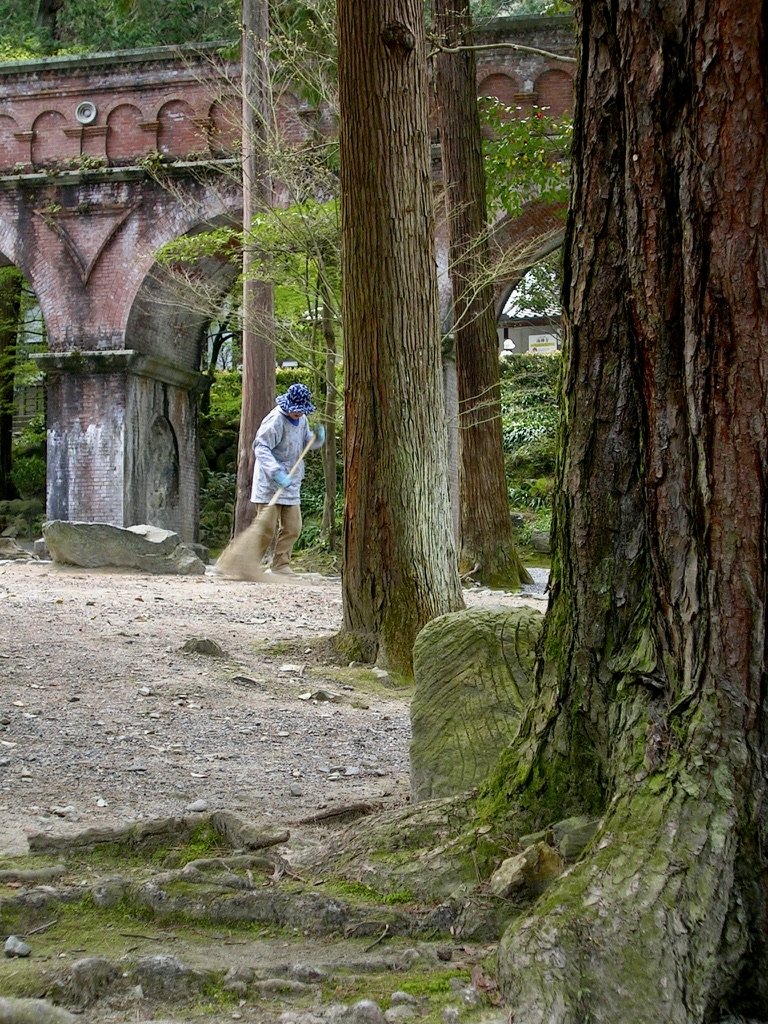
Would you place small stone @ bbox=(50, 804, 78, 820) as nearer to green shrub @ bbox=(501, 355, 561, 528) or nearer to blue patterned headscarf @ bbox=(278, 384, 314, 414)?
blue patterned headscarf @ bbox=(278, 384, 314, 414)

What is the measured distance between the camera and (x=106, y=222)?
65.5 feet

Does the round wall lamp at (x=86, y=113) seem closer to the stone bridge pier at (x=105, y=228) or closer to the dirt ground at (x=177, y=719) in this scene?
the stone bridge pier at (x=105, y=228)

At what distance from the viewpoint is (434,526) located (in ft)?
23.4

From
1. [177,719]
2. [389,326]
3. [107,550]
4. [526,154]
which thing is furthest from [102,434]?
[177,719]

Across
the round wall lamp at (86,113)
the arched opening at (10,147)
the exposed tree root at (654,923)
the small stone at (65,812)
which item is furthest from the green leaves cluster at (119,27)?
the exposed tree root at (654,923)

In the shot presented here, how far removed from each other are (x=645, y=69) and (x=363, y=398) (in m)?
4.80

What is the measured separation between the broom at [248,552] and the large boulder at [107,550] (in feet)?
2.52

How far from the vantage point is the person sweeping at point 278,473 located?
1199 centimetres

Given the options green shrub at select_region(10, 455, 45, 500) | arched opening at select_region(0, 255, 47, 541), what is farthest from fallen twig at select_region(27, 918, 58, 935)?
green shrub at select_region(10, 455, 45, 500)

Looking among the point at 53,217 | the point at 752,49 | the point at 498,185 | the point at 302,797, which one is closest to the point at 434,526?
the point at 302,797

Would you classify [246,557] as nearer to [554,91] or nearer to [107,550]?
[107,550]

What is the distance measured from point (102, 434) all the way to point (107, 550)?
6.80 meters

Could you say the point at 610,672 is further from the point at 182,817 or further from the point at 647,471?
the point at 182,817

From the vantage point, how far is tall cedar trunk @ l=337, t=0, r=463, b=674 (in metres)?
6.89
